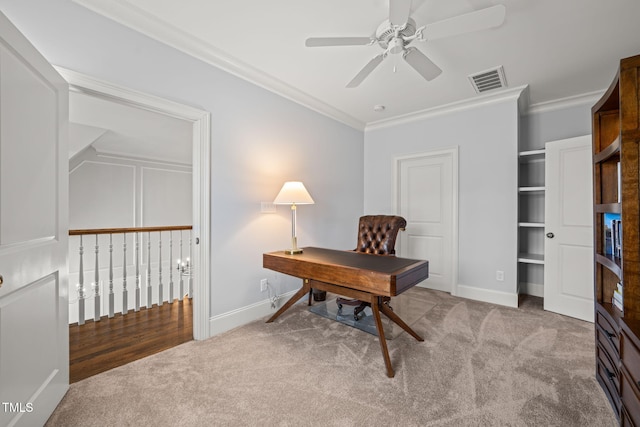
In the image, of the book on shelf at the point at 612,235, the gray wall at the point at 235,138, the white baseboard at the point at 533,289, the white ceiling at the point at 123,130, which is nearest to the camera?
the book on shelf at the point at 612,235

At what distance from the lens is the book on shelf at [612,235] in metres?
1.56

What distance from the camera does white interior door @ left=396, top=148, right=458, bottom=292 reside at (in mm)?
3600

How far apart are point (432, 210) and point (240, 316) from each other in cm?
279

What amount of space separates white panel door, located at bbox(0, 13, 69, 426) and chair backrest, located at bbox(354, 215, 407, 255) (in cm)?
243

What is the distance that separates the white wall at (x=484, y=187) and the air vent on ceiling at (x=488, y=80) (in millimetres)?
291

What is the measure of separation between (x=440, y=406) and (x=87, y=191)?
5.97 m

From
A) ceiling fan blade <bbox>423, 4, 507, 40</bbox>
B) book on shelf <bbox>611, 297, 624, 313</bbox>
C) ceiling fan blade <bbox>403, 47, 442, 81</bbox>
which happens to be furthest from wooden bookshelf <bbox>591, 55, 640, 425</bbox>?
ceiling fan blade <bbox>403, 47, 442, 81</bbox>

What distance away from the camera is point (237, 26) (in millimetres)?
2039

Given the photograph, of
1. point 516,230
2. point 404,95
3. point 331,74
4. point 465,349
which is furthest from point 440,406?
point 404,95

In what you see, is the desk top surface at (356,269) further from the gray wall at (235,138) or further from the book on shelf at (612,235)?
the book on shelf at (612,235)

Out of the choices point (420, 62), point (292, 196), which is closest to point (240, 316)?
point (292, 196)

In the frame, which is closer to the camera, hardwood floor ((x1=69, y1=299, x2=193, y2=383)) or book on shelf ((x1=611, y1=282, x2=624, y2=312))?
book on shelf ((x1=611, y1=282, x2=624, y2=312))

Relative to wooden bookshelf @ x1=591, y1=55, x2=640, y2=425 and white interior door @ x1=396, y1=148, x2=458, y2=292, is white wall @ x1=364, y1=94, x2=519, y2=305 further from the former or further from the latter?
wooden bookshelf @ x1=591, y1=55, x2=640, y2=425

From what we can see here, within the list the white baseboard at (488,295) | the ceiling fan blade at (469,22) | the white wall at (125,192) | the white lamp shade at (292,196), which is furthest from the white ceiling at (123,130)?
the white baseboard at (488,295)
